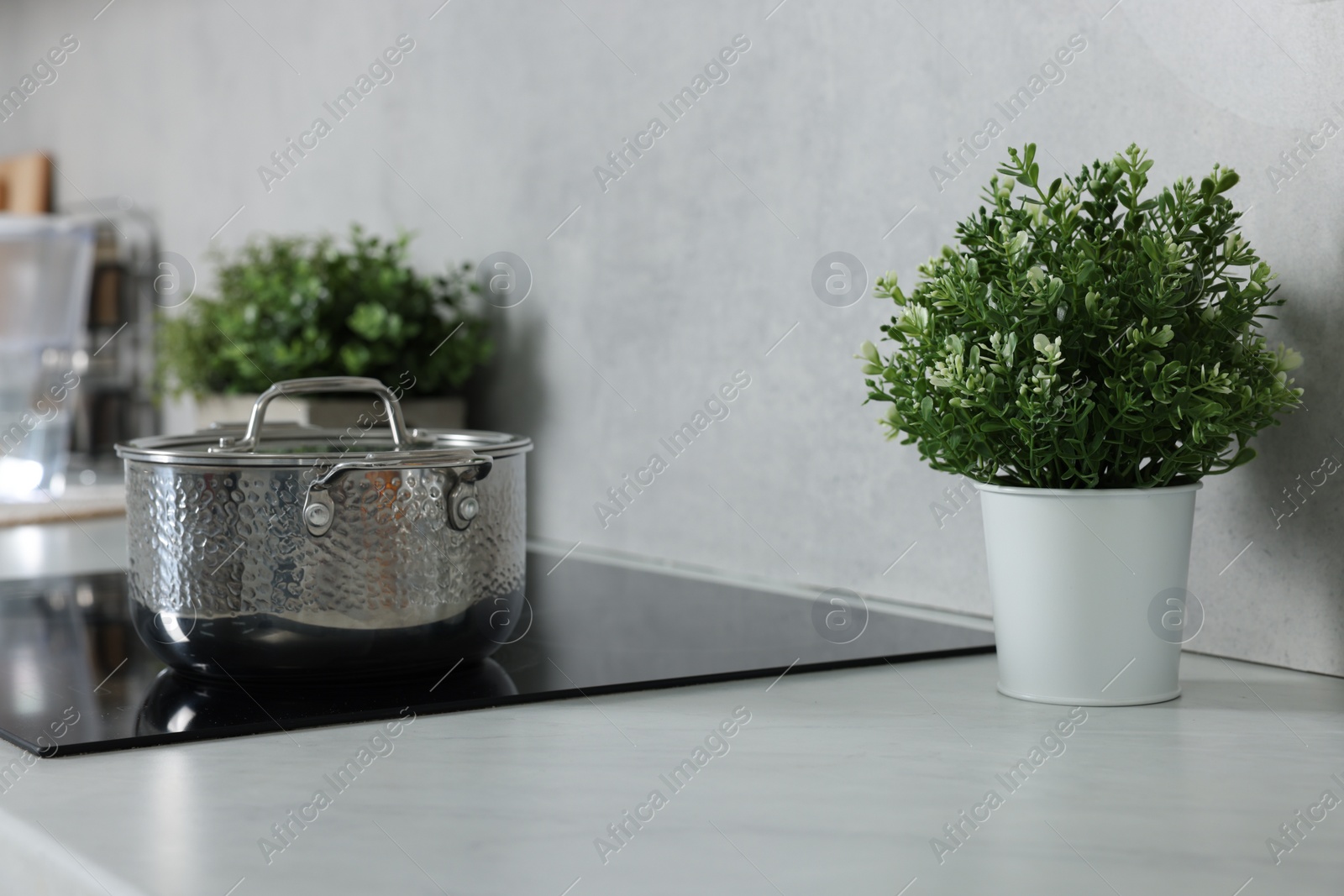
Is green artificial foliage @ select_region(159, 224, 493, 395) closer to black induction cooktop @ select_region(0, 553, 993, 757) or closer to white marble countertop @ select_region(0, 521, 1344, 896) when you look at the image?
black induction cooktop @ select_region(0, 553, 993, 757)

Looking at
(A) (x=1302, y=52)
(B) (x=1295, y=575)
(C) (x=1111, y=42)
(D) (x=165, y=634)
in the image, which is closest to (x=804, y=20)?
(C) (x=1111, y=42)

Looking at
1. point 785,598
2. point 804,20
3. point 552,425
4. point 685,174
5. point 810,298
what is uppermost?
point 804,20

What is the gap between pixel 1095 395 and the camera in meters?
0.72

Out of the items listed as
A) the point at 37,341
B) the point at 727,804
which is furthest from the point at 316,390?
the point at 37,341

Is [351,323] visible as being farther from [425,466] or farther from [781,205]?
[425,466]

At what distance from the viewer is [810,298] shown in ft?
3.82

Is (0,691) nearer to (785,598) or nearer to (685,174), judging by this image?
(785,598)

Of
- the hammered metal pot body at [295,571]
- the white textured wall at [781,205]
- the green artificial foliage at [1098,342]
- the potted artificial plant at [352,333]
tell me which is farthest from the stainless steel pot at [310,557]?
the potted artificial plant at [352,333]

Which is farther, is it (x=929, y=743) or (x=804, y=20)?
(x=804, y=20)

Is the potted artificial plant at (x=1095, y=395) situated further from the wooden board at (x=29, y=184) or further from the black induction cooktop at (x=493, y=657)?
the wooden board at (x=29, y=184)

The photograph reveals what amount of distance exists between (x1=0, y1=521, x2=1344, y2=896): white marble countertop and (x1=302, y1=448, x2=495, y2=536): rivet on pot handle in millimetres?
105

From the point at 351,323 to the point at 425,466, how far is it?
79cm

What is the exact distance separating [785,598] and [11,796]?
650 mm

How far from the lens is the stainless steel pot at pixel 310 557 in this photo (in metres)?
0.72
